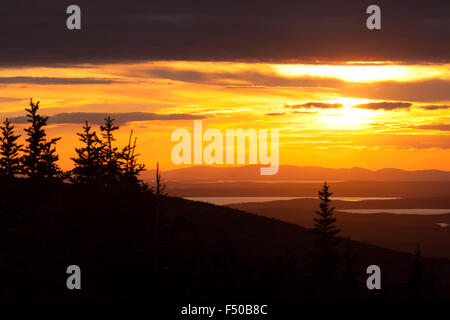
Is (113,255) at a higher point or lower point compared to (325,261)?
higher

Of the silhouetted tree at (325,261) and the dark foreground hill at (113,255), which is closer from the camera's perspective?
the dark foreground hill at (113,255)

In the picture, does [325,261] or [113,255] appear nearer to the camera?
[113,255]

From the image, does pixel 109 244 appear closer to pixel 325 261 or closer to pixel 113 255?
pixel 113 255

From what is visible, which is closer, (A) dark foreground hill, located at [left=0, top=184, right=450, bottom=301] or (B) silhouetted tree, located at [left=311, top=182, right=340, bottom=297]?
(A) dark foreground hill, located at [left=0, top=184, right=450, bottom=301]

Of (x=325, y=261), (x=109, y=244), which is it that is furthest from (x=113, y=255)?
(x=325, y=261)

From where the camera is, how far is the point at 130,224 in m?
41.9

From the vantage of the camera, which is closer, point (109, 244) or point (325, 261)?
point (109, 244)

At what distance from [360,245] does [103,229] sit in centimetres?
8521

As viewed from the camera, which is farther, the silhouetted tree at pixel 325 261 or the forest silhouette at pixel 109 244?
the silhouetted tree at pixel 325 261

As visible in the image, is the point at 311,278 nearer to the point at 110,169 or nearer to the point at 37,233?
the point at 110,169

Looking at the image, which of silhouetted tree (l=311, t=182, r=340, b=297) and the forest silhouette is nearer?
the forest silhouette

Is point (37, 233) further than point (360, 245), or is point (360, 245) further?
point (360, 245)
